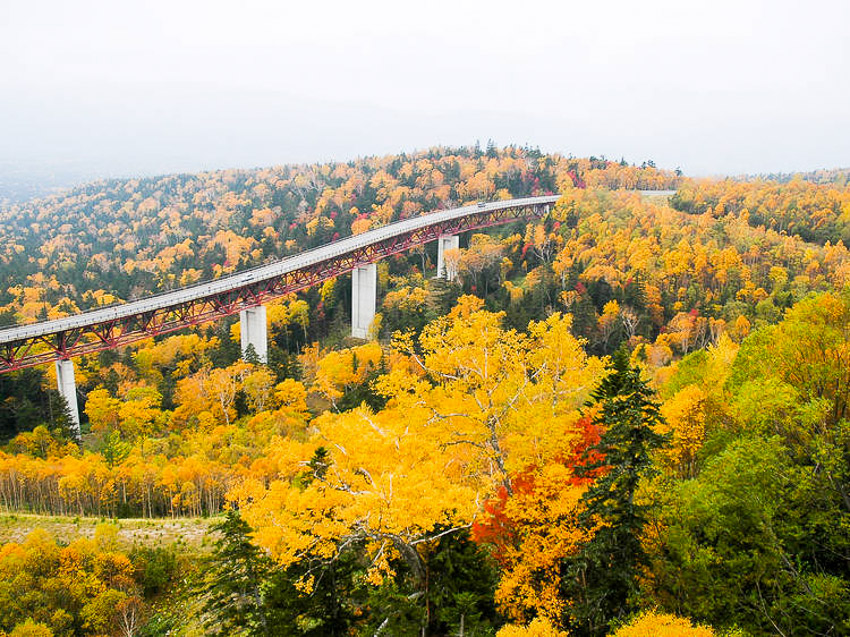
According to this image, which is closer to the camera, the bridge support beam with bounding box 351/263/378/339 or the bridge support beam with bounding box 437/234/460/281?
the bridge support beam with bounding box 351/263/378/339

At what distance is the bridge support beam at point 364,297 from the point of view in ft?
212

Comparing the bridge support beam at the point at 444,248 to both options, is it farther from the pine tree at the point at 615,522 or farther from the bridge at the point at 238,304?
the pine tree at the point at 615,522

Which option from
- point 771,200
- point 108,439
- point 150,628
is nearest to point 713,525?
point 150,628

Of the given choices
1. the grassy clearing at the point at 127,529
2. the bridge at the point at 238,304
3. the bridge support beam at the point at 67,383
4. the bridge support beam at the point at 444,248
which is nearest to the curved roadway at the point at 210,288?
the bridge at the point at 238,304

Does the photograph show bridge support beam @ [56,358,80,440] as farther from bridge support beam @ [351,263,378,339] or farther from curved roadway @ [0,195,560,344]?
bridge support beam @ [351,263,378,339]

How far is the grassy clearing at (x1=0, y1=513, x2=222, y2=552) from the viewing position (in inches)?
A: 1034

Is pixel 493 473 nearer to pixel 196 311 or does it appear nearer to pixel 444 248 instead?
pixel 196 311

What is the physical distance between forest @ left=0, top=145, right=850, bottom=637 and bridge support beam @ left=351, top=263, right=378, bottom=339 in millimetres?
5564

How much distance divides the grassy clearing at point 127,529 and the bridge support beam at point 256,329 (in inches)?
1028

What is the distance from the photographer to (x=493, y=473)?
55.6 ft

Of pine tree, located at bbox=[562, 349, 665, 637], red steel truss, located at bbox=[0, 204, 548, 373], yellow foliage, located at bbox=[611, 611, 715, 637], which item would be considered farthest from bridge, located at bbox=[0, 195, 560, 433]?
yellow foliage, located at bbox=[611, 611, 715, 637]

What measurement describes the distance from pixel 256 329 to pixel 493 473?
4256 cm

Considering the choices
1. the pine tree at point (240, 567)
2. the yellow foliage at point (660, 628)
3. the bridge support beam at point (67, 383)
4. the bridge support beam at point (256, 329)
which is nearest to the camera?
the yellow foliage at point (660, 628)

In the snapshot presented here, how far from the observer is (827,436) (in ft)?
39.3
